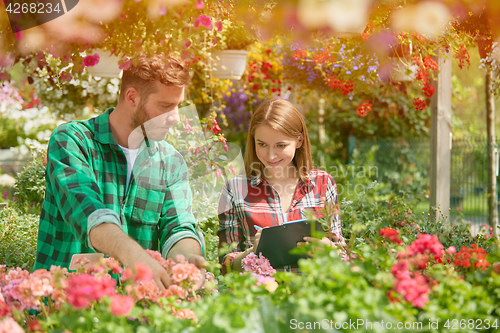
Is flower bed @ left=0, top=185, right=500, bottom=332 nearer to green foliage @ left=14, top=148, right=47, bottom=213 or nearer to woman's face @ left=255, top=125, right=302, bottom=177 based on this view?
woman's face @ left=255, top=125, right=302, bottom=177

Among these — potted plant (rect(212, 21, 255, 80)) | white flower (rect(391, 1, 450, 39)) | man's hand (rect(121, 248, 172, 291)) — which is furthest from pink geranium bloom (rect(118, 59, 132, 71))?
potted plant (rect(212, 21, 255, 80))

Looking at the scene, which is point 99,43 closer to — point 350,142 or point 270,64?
point 270,64

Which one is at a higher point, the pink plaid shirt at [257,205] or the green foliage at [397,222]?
the pink plaid shirt at [257,205]

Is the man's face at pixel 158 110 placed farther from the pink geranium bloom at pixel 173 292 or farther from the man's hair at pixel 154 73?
the pink geranium bloom at pixel 173 292

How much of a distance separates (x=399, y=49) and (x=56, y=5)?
1.87 m

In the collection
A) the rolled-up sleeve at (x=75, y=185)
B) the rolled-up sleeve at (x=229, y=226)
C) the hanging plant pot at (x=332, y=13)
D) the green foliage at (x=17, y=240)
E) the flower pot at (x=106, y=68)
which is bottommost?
the green foliage at (x=17, y=240)

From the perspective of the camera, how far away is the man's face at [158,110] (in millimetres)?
1693

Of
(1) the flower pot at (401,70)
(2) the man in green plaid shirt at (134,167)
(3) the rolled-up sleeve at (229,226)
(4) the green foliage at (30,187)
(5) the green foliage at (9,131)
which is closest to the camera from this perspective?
(2) the man in green plaid shirt at (134,167)

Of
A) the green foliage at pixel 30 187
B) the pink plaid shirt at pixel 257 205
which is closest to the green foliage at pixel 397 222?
the pink plaid shirt at pixel 257 205

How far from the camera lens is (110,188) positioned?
65.0 inches

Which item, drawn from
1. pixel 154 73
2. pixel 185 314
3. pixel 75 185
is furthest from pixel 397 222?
pixel 185 314

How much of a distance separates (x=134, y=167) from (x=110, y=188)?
0.14 metres

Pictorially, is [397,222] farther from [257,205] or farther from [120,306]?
[120,306]

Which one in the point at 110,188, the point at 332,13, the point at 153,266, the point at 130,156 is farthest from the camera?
Result: the point at 130,156
